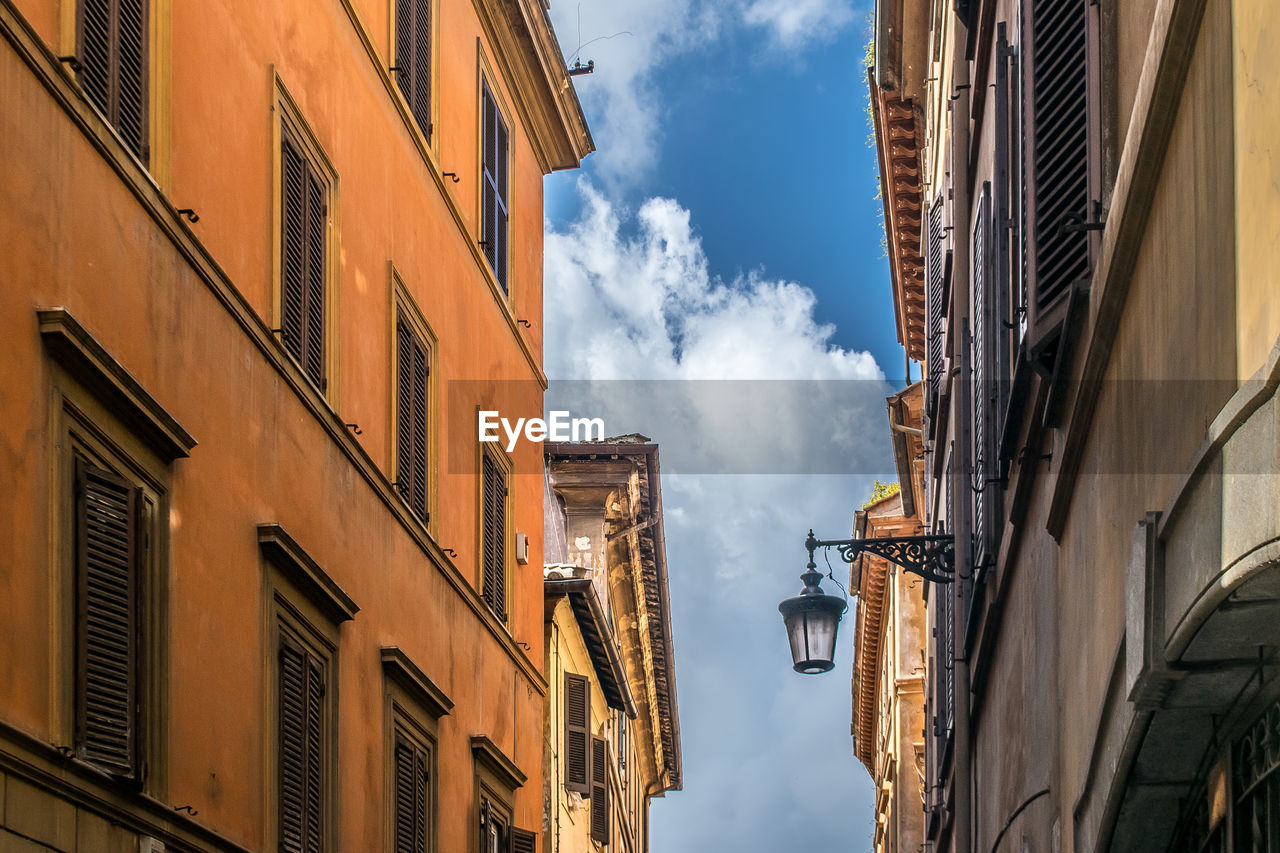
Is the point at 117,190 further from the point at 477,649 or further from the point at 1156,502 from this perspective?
the point at 477,649

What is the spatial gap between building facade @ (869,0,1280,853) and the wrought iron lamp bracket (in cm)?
88

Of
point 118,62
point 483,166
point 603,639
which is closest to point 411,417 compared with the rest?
point 483,166

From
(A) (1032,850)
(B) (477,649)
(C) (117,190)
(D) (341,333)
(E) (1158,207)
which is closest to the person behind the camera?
(E) (1158,207)

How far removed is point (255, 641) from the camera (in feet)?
37.1

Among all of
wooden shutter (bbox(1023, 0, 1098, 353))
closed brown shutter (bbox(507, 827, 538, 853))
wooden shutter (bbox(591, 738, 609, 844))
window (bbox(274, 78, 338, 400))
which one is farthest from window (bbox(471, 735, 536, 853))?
wooden shutter (bbox(591, 738, 609, 844))

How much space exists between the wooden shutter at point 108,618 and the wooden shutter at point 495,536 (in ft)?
28.9

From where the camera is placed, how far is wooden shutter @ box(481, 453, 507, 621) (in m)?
18.3

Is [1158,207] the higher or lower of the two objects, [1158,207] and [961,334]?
the lower

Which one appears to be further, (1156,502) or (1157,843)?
(1157,843)

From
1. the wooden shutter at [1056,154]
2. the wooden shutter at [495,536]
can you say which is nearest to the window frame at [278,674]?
the wooden shutter at [495,536]

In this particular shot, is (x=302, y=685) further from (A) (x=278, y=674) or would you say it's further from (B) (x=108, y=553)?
(B) (x=108, y=553)

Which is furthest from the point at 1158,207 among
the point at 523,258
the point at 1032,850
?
the point at 523,258

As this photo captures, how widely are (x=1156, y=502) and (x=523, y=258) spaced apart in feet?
50.1

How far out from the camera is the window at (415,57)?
1598 cm
